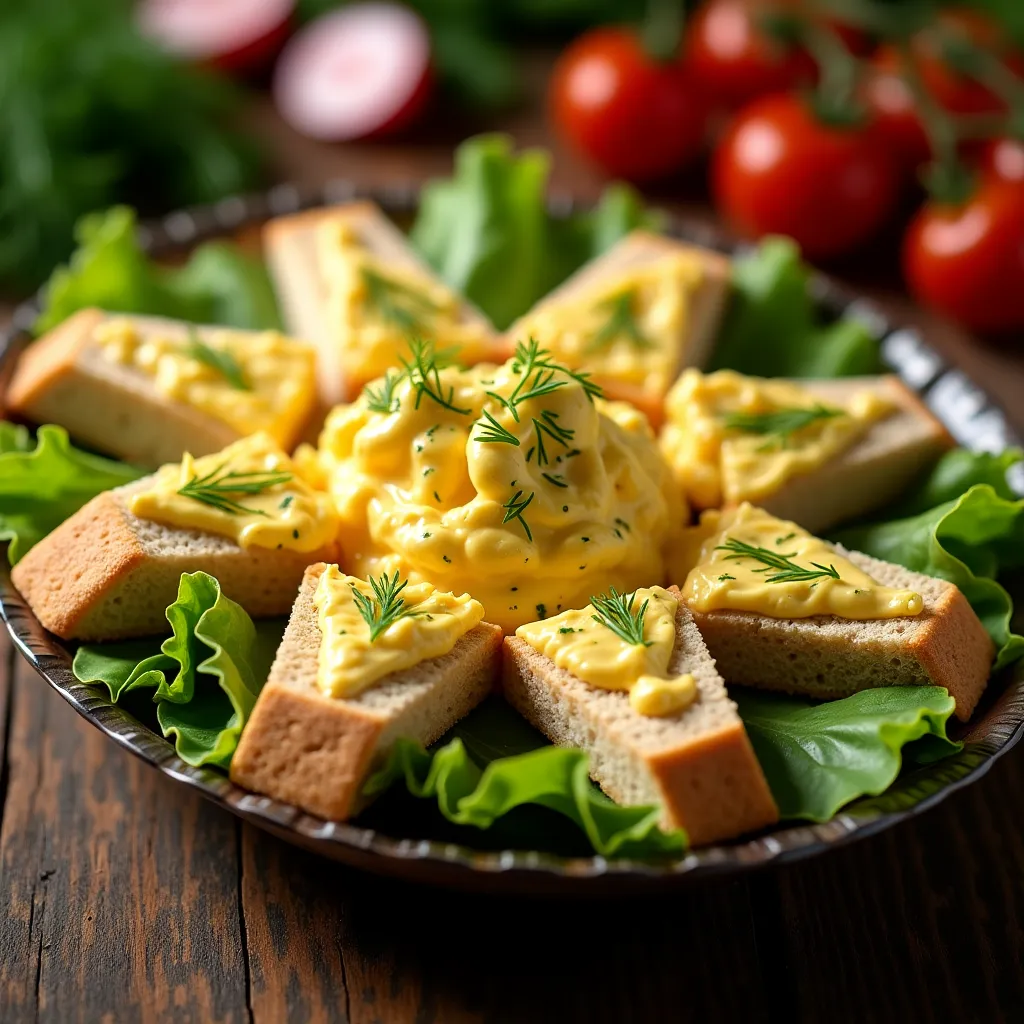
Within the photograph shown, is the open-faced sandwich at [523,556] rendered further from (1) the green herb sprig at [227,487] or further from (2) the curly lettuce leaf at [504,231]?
(2) the curly lettuce leaf at [504,231]

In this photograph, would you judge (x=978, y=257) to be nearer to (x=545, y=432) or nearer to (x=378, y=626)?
(x=545, y=432)

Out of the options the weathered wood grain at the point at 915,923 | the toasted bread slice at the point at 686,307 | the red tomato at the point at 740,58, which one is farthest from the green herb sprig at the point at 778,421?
the red tomato at the point at 740,58

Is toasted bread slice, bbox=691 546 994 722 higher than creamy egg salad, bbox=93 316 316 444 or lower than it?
lower

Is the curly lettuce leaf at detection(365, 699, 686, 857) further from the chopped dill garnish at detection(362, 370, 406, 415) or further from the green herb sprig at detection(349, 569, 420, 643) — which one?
the chopped dill garnish at detection(362, 370, 406, 415)

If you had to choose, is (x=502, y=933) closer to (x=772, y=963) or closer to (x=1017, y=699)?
(x=772, y=963)

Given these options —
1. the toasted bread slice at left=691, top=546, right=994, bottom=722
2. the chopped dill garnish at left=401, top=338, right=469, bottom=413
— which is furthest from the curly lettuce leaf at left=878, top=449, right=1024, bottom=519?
the chopped dill garnish at left=401, top=338, right=469, bottom=413

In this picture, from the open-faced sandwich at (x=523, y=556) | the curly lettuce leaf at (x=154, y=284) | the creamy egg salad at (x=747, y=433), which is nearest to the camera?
the open-faced sandwich at (x=523, y=556)

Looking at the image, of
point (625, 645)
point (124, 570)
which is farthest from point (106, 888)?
point (625, 645)
